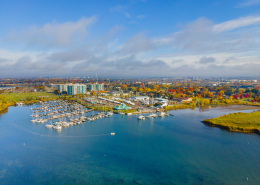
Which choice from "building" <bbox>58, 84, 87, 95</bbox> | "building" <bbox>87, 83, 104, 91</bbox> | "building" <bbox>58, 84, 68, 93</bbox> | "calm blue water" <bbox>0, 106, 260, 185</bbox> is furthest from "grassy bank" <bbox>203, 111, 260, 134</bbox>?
"building" <bbox>87, 83, 104, 91</bbox>

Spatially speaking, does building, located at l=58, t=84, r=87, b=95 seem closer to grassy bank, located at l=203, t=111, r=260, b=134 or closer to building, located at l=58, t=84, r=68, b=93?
building, located at l=58, t=84, r=68, b=93

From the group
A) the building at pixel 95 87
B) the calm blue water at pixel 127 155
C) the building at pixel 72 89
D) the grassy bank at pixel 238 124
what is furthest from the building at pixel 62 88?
the grassy bank at pixel 238 124

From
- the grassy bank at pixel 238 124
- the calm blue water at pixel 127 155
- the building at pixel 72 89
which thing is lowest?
the calm blue water at pixel 127 155

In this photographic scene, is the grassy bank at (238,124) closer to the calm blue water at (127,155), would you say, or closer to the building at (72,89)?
the calm blue water at (127,155)

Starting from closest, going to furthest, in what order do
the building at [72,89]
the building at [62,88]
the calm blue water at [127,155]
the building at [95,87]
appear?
the calm blue water at [127,155]
the building at [72,89]
the building at [62,88]
the building at [95,87]

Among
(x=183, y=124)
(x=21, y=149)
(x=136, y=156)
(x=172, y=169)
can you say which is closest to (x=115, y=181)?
(x=136, y=156)

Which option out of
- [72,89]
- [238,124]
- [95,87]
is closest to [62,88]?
[72,89]

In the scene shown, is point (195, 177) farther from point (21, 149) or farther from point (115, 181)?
point (21, 149)

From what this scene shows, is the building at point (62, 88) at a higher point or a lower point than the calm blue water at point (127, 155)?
higher
